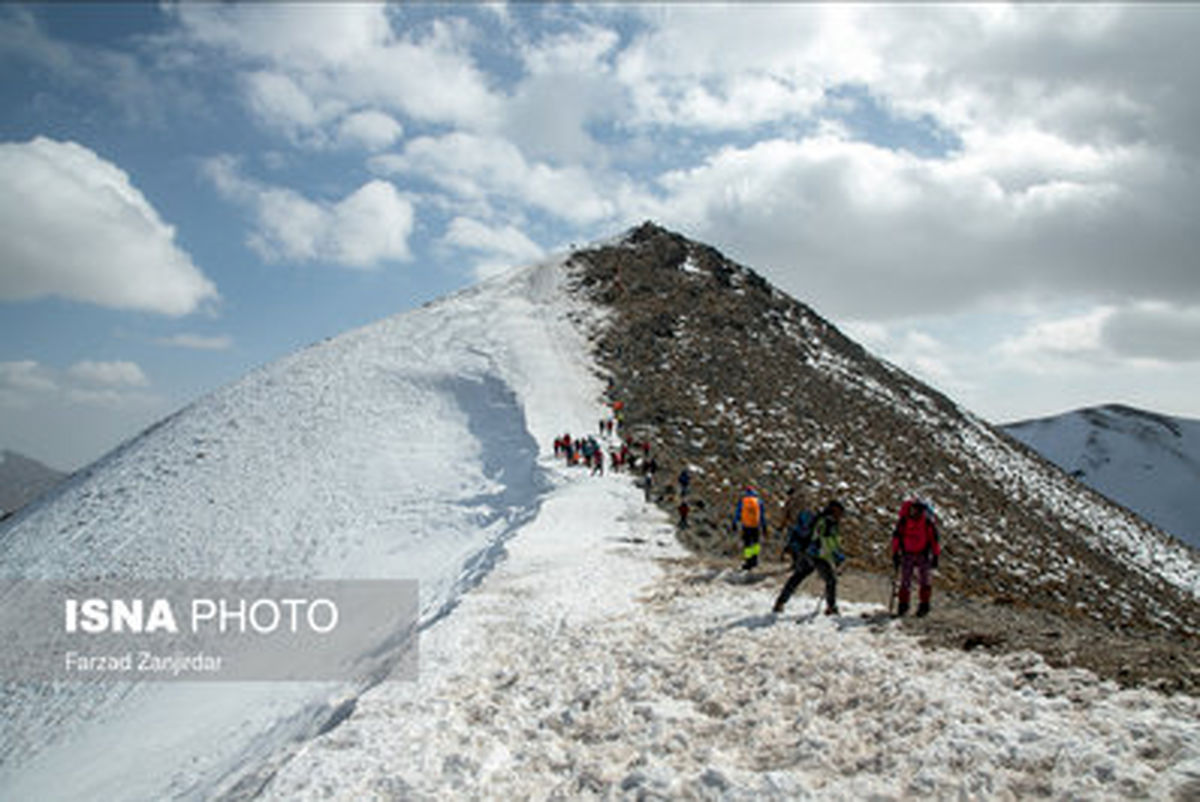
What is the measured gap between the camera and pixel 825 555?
10.5 meters

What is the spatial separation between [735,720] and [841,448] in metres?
27.2

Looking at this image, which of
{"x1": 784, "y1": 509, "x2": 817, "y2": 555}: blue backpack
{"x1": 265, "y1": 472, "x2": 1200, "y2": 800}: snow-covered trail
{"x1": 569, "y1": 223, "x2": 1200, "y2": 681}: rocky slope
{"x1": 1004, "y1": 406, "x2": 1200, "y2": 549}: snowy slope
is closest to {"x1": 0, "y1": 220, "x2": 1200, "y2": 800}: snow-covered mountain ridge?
{"x1": 265, "y1": 472, "x2": 1200, "y2": 800}: snow-covered trail

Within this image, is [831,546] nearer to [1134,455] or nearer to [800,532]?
[800,532]

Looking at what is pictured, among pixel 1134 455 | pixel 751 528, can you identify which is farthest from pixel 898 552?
pixel 1134 455

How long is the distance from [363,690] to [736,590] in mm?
6654

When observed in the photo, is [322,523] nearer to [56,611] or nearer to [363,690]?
[56,611]

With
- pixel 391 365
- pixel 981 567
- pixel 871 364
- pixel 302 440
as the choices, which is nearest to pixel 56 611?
pixel 302 440

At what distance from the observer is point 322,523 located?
23578 millimetres

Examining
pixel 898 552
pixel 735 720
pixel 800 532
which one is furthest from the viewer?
pixel 800 532

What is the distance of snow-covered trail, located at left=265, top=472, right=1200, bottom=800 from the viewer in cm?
568

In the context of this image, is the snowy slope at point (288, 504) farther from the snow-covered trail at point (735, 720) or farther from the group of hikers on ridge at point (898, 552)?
the group of hikers on ridge at point (898, 552)

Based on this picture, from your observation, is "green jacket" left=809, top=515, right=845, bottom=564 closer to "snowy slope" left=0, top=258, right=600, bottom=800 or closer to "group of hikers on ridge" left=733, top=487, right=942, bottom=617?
"group of hikers on ridge" left=733, top=487, right=942, bottom=617

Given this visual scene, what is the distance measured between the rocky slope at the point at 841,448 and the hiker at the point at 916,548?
25.6 ft

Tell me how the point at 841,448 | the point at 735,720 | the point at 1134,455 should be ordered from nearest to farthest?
the point at 735,720 → the point at 841,448 → the point at 1134,455
